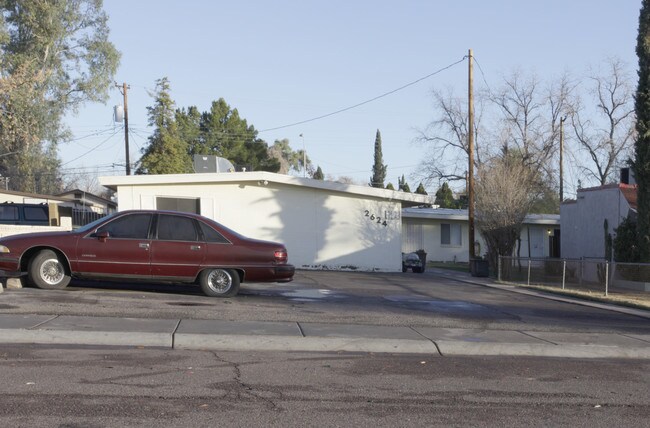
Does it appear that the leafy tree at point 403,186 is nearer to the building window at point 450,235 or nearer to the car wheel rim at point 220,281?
the building window at point 450,235

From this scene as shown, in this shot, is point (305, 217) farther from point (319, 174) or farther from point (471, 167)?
point (319, 174)

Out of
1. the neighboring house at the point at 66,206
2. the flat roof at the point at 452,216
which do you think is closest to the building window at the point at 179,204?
the neighboring house at the point at 66,206

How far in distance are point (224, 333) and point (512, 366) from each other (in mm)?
3854

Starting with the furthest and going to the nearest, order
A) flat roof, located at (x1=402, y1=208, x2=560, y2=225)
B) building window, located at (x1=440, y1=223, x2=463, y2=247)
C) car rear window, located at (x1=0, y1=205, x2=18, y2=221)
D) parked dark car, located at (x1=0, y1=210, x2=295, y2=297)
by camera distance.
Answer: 1. building window, located at (x1=440, y1=223, x2=463, y2=247)
2. flat roof, located at (x1=402, y1=208, x2=560, y2=225)
3. car rear window, located at (x1=0, y1=205, x2=18, y2=221)
4. parked dark car, located at (x1=0, y1=210, x2=295, y2=297)

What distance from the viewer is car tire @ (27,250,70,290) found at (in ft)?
40.6

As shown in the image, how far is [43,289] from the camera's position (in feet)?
40.8

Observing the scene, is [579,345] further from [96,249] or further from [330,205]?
[330,205]

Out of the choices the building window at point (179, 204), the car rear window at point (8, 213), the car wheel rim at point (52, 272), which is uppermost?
the building window at point (179, 204)

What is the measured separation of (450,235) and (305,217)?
20074 millimetres

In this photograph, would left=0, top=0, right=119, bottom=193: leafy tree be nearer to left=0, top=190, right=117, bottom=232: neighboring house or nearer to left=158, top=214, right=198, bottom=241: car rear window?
left=0, top=190, right=117, bottom=232: neighboring house

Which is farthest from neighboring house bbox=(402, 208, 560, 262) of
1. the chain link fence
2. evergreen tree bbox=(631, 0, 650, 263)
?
evergreen tree bbox=(631, 0, 650, 263)

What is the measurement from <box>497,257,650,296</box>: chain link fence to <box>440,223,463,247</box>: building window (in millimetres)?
18497

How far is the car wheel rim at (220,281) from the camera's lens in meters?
13.0

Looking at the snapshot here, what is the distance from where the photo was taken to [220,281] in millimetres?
13094
